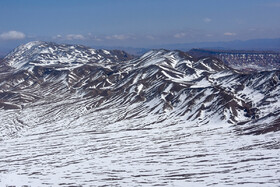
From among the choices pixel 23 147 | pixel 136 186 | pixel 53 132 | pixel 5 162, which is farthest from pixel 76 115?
pixel 136 186

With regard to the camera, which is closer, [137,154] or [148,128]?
[137,154]

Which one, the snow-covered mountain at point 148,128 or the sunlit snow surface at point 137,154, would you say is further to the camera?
the snow-covered mountain at point 148,128

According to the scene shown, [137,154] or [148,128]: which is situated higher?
[148,128]

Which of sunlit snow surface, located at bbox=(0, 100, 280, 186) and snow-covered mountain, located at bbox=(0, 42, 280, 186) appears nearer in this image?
sunlit snow surface, located at bbox=(0, 100, 280, 186)

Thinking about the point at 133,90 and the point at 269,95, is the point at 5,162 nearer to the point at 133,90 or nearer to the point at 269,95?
the point at 133,90
